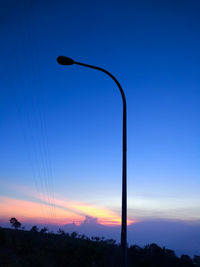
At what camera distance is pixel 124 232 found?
7266 millimetres

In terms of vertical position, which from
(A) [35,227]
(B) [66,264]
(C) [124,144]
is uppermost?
(C) [124,144]

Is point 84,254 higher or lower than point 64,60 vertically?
lower

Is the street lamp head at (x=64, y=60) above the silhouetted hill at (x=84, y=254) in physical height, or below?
above

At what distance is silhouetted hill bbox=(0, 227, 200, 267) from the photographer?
2009 cm

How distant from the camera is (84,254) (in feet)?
68.9

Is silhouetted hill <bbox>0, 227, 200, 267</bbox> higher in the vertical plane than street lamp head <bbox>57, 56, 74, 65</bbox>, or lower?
lower

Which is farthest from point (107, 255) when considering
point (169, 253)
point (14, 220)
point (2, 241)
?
point (14, 220)

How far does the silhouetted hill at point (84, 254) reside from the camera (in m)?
20.1

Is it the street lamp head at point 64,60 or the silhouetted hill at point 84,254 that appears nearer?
the street lamp head at point 64,60

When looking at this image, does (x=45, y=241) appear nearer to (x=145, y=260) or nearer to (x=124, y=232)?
(x=145, y=260)

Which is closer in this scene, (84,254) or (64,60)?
(64,60)

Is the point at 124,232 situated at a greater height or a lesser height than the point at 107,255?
greater

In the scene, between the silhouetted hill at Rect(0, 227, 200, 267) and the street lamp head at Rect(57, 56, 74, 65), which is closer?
the street lamp head at Rect(57, 56, 74, 65)

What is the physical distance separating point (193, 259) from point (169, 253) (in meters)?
1.99
